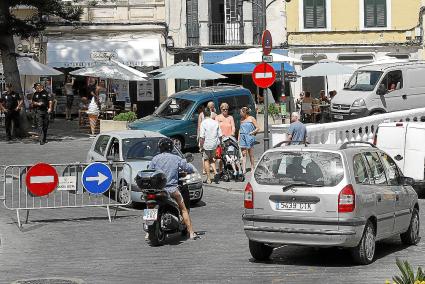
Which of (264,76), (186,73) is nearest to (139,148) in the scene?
(264,76)

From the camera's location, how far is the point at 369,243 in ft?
42.2

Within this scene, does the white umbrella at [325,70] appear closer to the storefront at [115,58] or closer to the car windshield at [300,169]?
the storefront at [115,58]

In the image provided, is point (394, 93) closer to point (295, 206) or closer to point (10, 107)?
point (10, 107)

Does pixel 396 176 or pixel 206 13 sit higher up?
pixel 206 13

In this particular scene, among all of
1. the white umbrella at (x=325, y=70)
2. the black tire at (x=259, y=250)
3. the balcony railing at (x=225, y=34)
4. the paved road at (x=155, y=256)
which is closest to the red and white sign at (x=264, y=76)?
the paved road at (x=155, y=256)

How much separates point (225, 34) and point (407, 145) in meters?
25.0

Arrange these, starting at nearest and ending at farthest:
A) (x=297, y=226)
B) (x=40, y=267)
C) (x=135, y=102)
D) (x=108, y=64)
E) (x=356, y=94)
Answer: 1. (x=297, y=226)
2. (x=40, y=267)
3. (x=356, y=94)
4. (x=108, y=64)
5. (x=135, y=102)

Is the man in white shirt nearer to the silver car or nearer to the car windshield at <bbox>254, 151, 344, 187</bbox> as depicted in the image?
the silver car

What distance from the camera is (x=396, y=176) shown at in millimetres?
14195

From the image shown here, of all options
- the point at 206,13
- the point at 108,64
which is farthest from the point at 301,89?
the point at 108,64

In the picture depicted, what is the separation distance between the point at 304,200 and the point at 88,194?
6652 millimetres

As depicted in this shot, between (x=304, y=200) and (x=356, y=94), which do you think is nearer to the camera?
(x=304, y=200)

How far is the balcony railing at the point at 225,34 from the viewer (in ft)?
147

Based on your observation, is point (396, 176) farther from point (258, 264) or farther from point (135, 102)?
point (135, 102)
